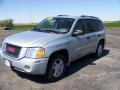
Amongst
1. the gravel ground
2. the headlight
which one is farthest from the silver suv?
the gravel ground

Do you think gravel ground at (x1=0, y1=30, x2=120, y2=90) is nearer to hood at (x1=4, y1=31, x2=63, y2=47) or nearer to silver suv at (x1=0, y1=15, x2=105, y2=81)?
silver suv at (x1=0, y1=15, x2=105, y2=81)

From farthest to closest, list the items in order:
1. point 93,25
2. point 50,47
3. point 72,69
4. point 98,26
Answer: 1. point 98,26
2. point 93,25
3. point 72,69
4. point 50,47

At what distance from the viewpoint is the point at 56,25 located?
739 centimetres

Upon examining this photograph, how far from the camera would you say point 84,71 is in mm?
7512

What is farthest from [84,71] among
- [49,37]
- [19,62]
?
[19,62]

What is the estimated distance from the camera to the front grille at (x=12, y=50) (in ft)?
19.3

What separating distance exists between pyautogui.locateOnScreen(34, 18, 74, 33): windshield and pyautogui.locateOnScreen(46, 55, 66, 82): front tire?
1.01 m

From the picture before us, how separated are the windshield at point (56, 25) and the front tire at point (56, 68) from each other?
1012 millimetres

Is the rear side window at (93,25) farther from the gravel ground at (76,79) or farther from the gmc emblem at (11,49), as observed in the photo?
the gmc emblem at (11,49)

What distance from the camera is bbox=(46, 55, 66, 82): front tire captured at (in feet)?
19.9

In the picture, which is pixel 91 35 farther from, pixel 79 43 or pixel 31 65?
pixel 31 65

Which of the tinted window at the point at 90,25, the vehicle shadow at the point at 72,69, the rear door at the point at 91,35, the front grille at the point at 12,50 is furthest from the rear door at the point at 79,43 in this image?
the front grille at the point at 12,50

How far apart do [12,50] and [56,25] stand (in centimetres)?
194

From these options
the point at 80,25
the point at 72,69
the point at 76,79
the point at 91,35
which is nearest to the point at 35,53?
the point at 76,79
